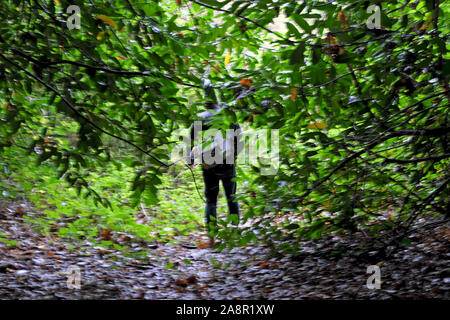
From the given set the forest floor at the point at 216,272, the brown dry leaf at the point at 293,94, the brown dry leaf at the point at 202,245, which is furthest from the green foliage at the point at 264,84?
the brown dry leaf at the point at 202,245

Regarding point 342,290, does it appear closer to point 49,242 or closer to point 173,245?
point 173,245

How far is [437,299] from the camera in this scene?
9.39ft

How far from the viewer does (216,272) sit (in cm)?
465

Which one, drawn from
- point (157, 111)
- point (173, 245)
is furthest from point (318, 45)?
point (173, 245)

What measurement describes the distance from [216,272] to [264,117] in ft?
8.46

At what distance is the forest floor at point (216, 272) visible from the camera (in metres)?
3.42

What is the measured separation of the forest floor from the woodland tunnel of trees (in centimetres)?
3

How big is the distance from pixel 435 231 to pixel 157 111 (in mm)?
3361

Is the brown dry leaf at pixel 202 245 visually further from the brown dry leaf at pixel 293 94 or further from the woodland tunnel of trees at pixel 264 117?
the brown dry leaf at pixel 293 94

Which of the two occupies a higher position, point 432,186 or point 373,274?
point 432,186

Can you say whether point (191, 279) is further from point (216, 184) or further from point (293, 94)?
point (293, 94)

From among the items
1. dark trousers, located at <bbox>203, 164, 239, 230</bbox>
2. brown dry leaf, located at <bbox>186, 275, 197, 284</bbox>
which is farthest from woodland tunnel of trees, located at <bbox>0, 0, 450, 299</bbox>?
dark trousers, located at <bbox>203, 164, 239, 230</bbox>

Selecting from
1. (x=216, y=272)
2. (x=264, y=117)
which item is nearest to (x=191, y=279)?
(x=216, y=272)

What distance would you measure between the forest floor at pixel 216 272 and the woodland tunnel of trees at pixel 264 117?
3 centimetres
